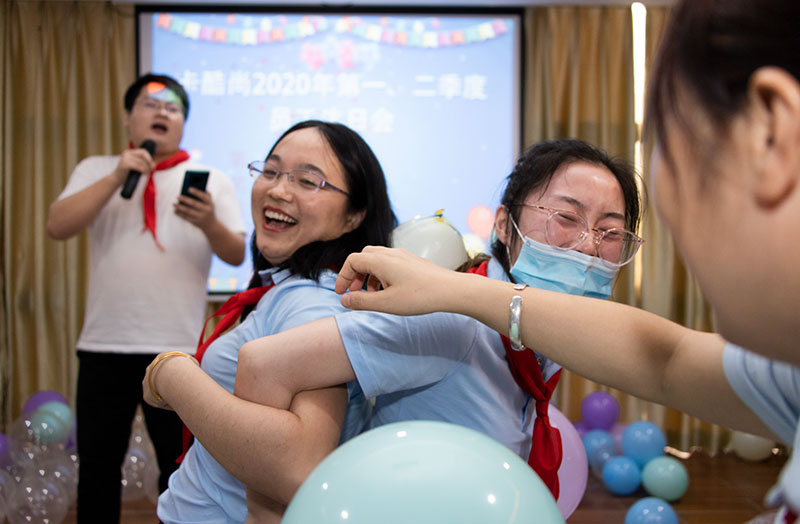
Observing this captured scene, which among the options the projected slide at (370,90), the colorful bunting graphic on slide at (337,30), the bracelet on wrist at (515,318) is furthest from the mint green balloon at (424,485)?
the colorful bunting graphic on slide at (337,30)

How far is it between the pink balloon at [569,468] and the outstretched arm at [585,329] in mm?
847

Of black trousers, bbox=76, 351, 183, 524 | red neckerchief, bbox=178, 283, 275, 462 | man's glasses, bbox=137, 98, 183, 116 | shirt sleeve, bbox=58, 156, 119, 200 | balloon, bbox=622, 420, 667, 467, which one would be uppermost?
man's glasses, bbox=137, 98, 183, 116

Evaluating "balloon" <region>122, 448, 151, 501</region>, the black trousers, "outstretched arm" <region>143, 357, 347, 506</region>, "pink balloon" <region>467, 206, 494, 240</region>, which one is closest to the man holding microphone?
the black trousers

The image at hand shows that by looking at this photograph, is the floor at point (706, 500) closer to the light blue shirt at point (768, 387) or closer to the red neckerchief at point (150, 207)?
the red neckerchief at point (150, 207)

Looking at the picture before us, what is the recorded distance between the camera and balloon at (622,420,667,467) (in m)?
3.36

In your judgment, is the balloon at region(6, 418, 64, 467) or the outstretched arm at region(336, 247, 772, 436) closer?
the outstretched arm at region(336, 247, 772, 436)

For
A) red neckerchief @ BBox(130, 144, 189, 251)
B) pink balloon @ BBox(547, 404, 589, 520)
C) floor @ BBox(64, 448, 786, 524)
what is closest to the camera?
pink balloon @ BBox(547, 404, 589, 520)

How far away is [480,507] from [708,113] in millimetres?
423

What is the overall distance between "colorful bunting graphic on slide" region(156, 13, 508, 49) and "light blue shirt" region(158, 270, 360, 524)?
321 cm

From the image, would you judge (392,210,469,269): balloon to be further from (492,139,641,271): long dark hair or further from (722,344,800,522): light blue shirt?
(722,344,800,522): light blue shirt

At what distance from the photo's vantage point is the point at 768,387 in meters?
0.71

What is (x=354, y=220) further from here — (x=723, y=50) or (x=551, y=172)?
(x=723, y=50)

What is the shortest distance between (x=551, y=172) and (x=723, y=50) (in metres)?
0.69

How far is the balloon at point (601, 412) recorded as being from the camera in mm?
3770
